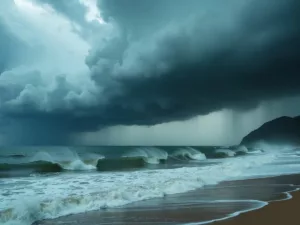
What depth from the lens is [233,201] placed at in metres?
9.29

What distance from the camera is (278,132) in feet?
521

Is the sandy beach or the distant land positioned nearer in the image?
the sandy beach

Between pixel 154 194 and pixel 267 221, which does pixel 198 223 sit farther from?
pixel 154 194

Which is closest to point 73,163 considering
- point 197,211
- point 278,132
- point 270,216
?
point 197,211

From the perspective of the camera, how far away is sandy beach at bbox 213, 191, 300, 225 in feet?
21.5

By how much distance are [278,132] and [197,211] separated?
16315 cm

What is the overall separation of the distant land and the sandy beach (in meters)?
150

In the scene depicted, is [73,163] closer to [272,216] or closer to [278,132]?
[272,216]

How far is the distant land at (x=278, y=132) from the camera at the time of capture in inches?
6043

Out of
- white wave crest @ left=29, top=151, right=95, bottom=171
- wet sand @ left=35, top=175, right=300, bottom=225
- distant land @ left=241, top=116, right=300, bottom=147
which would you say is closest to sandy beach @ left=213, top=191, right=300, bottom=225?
wet sand @ left=35, top=175, right=300, bottom=225

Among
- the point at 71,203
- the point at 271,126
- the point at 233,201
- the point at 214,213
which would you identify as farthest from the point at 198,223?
the point at 271,126

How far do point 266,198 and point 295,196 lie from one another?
96 centimetres

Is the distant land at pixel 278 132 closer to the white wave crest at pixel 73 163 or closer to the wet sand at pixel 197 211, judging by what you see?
the white wave crest at pixel 73 163

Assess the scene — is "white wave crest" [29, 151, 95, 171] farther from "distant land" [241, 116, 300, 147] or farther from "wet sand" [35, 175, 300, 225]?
"distant land" [241, 116, 300, 147]
